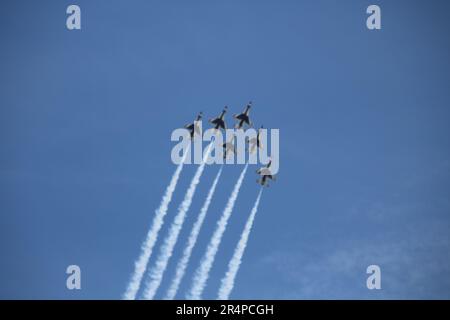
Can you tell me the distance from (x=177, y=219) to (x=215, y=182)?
9.84 m

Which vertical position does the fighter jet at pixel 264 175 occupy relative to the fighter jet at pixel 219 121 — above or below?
below

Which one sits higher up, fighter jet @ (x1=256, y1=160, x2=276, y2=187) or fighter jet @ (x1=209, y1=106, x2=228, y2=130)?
fighter jet @ (x1=209, y1=106, x2=228, y2=130)

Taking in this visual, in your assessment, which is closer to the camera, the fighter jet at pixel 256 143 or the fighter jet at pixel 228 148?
the fighter jet at pixel 228 148

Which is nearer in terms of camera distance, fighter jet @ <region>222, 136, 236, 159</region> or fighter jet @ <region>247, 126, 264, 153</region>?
fighter jet @ <region>222, 136, 236, 159</region>

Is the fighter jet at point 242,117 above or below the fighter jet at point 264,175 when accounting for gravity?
above

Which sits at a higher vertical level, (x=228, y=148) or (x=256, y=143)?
(x=256, y=143)

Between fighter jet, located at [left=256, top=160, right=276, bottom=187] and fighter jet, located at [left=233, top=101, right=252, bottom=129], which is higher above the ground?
fighter jet, located at [left=233, top=101, right=252, bottom=129]

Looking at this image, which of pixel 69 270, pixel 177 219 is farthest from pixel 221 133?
pixel 69 270
